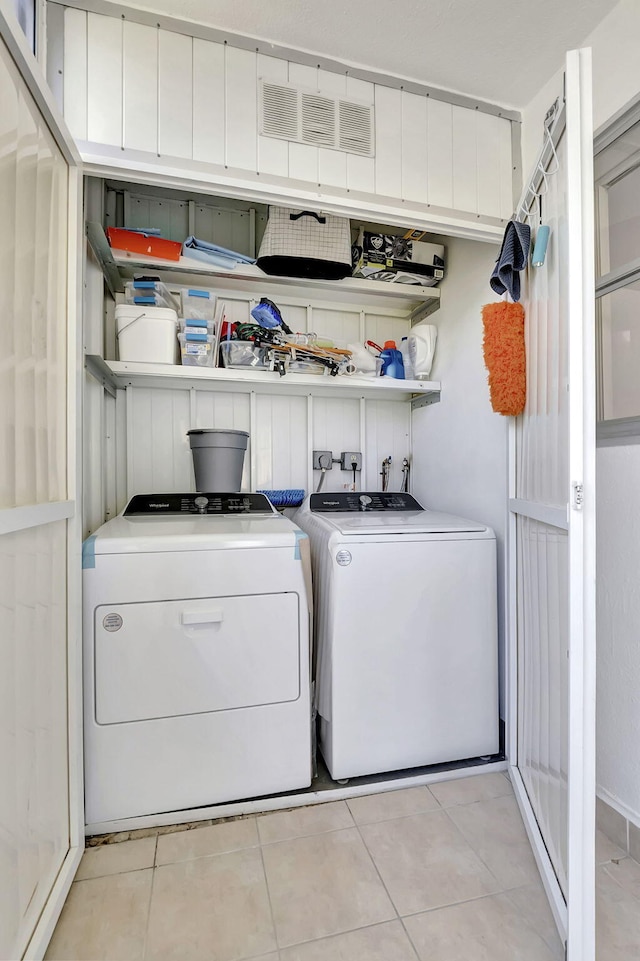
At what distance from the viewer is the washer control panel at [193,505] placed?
212 centimetres

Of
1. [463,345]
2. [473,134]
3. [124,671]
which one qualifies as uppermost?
[473,134]

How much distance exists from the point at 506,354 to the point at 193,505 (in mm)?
1501

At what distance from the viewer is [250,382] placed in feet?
7.60

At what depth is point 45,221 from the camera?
3.93ft

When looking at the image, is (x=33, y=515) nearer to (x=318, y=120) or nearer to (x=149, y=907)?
(x=149, y=907)

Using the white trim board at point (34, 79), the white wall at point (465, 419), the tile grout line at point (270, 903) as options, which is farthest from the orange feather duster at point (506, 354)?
the tile grout line at point (270, 903)

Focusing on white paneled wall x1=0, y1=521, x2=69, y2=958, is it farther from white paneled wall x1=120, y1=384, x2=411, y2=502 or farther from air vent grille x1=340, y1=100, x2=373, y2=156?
air vent grille x1=340, y1=100, x2=373, y2=156

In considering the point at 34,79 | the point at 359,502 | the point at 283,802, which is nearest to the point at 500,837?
the point at 283,802

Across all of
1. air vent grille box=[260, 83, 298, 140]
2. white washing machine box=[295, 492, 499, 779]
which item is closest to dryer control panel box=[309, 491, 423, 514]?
white washing machine box=[295, 492, 499, 779]

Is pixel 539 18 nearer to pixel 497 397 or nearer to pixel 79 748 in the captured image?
pixel 497 397

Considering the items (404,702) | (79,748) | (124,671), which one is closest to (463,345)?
Answer: (404,702)

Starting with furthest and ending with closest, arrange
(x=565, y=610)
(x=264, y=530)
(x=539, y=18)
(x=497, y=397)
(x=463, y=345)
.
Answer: (x=463, y=345) → (x=264, y=530) → (x=497, y=397) → (x=539, y=18) → (x=565, y=610)

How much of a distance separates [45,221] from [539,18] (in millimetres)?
1688

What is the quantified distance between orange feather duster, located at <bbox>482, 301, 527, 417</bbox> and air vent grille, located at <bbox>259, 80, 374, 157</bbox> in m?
0.76
